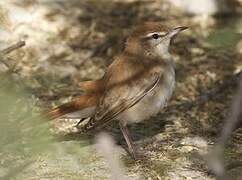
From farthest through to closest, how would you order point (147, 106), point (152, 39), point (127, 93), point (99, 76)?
point (99, 76), point (152, 39), point (147, 106), point (127, 93)

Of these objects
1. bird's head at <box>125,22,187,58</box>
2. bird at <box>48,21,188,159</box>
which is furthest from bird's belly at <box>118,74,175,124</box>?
bird's head at <box>125,22,187,58</box>

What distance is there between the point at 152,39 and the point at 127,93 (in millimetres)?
672

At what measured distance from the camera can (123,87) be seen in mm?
5516

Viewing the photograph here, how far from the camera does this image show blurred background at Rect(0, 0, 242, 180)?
509 cm

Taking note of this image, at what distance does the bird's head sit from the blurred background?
1.57 feet

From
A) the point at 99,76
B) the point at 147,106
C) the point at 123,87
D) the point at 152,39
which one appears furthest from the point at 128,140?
the point at 99,76

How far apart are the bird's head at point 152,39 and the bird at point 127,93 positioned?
12mm

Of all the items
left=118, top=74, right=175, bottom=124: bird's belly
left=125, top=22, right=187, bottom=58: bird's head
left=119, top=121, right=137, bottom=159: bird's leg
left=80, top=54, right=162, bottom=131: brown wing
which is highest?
left=125, top=22, right=187, bottom=58: bird's head

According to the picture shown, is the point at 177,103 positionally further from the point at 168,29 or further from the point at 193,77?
the point at 168,29

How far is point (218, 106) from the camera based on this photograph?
653cm

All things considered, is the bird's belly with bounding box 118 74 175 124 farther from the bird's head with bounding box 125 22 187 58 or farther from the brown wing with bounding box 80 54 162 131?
the bird's head with bounding box 125 22 187 58

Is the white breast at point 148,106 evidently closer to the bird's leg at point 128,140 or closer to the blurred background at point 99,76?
the bird's leg at point 128,140

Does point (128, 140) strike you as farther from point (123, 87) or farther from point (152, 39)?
point (152, 39)

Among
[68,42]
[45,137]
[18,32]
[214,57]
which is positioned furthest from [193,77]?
[45,137]
